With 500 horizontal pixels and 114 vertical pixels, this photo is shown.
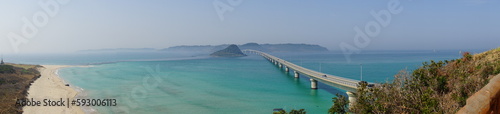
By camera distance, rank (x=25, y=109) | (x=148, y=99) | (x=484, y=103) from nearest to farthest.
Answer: (x=484, y=103) < (x=25, y=109) < (x=148, y=99)

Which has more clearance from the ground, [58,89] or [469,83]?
[469,83]

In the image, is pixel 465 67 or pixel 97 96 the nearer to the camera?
pixel 465 67

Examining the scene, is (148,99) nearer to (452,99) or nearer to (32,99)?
(32,99)

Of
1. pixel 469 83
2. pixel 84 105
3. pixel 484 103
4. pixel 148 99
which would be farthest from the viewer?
pixel 148 99

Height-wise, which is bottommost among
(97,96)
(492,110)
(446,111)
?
(97,96)

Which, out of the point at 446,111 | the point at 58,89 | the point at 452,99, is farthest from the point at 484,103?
the point at 58,89

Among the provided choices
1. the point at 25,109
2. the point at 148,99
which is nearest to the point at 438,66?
the point at 148,99

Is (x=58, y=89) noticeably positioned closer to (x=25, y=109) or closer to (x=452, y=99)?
(x=25, y=109)
